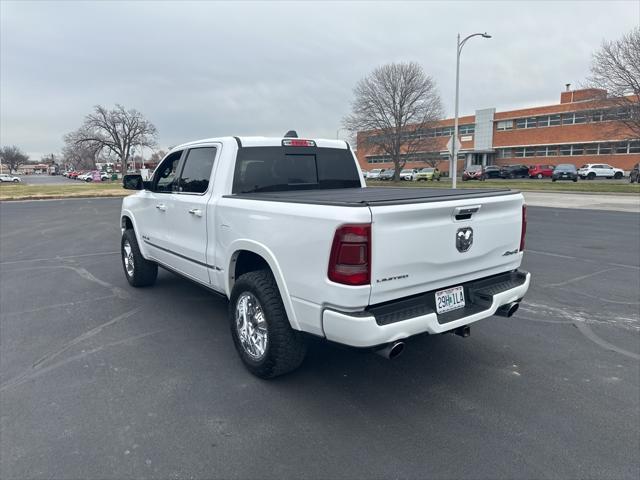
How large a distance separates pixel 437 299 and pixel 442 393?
81 cm

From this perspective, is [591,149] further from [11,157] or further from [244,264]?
[11,157]

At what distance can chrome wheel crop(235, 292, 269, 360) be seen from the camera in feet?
11.7

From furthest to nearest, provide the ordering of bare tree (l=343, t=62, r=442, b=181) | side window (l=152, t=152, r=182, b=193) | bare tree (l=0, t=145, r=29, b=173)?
bare tree (l=0, t=145, r=29, b=173)
bare tree (l=343, t=62, r=442, b=181)
side window (l=152, t=152, r=182, b=193)

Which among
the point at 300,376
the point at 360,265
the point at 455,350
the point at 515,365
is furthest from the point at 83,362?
the point at 515,365

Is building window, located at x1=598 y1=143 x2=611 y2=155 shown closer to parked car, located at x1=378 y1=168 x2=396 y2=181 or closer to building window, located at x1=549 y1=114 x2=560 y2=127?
building window, located at x1=549 y1=114 x2=560 y2=127

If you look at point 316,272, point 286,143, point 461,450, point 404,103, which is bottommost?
point 461,450

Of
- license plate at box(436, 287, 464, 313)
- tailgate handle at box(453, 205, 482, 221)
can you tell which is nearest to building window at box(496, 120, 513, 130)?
tailgate handle at box(453, 205, 482, 221)

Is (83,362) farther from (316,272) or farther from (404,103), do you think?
(404,103)

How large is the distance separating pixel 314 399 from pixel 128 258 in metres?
4.42

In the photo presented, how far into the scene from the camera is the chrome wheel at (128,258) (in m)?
6.48

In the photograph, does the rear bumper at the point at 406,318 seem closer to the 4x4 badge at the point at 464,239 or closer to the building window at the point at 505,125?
the 4x4 badge at the point at 464,239

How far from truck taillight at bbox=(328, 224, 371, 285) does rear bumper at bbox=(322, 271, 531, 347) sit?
0.77 ft

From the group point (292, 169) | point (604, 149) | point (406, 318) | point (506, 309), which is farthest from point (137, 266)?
point (604, 149)

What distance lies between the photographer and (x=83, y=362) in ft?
13.2
